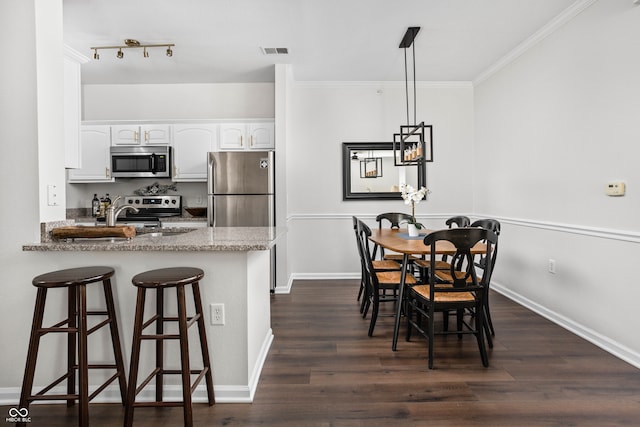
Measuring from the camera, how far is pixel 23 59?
6.51 feet

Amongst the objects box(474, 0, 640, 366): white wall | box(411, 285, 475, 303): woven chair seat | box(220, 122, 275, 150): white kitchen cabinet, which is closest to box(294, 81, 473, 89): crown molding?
box(474, 0, 640, 366): white wall

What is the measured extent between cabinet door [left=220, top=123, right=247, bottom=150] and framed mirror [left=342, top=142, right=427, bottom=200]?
1.33 metres

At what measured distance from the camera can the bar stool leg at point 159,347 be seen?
1.91 m

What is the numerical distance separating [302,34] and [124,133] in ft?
8.71

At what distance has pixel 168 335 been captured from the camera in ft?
5.51

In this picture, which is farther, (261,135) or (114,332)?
(261,135)

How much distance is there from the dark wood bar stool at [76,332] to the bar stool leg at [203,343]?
430 mm

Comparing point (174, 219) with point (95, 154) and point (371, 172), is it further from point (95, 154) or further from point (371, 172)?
point (371, 172)

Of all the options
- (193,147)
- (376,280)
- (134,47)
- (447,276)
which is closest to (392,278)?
(376,280)

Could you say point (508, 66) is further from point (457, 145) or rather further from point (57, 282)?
point (57, 282)

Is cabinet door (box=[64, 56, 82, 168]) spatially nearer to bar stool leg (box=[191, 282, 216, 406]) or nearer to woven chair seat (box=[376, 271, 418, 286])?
bar stool leg (box=[191, 282, 216, 406])

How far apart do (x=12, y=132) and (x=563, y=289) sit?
13.5ft

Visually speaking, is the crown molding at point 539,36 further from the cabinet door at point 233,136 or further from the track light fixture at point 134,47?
the track light fixture at point 134,47

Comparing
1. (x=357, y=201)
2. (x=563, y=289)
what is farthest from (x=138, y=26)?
(x=563, y=289)
